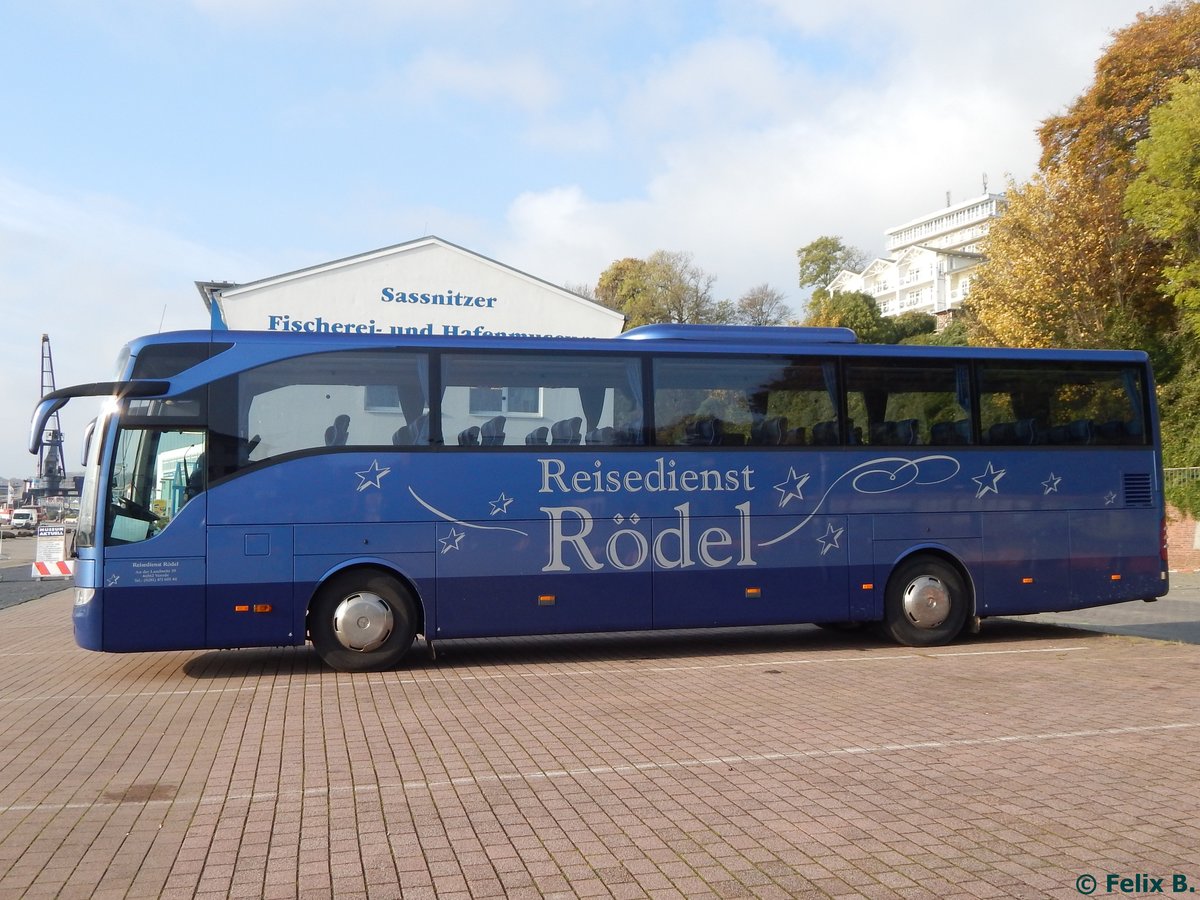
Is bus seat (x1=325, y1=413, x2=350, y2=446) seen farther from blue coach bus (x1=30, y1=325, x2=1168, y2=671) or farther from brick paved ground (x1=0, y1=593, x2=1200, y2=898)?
brick paved ground (x1=0, y1=593, x2=1200, y2=898)

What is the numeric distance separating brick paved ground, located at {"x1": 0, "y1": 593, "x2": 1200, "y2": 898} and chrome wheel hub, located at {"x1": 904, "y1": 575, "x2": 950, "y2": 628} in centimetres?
133

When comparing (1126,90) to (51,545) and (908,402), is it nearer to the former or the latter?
(908,402)

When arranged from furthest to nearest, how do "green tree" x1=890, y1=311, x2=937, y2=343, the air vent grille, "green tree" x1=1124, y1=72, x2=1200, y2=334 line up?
1. "green tree" x1=890, y1=311, x2=937, y2=343
2. "green tree" x1=1124, y1=72, x2=1200, y2=334
3. the air vent grille

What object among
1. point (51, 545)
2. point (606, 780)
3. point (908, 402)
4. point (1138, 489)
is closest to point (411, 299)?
point (51, 545)

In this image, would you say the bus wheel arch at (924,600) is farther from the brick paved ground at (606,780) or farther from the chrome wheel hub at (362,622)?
the chrome wheel hub at (362,622)

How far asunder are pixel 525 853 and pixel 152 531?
7.06 metres

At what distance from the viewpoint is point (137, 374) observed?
11125mm

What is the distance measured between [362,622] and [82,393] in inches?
140

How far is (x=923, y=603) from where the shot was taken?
13.1 meters

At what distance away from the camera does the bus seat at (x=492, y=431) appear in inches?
464

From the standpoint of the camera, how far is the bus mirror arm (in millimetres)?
10875

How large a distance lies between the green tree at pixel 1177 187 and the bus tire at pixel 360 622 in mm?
Result: 22299

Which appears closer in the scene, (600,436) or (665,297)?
(600,436)

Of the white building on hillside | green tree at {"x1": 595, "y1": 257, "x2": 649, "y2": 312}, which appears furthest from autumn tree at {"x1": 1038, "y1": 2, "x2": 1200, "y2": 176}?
the white building on hillside
